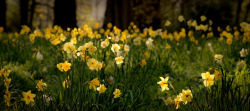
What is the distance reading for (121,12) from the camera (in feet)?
21.0

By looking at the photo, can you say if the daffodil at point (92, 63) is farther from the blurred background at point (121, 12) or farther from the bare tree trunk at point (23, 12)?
the bare tree trunk at point (23, 12)

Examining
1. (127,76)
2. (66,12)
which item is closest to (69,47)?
(127,76)

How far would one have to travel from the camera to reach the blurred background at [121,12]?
634 cm

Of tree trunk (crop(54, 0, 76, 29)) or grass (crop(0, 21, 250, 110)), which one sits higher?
tree trunk (crop(54, 0, 76, 29))

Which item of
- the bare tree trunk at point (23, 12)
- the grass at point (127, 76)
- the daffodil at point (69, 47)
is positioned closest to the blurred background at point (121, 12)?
the bare tree trunk at point (23, 12)

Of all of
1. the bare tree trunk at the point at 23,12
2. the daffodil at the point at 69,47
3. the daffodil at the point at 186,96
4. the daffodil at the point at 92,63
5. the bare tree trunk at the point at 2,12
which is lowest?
the daffodil at the point at 186,96

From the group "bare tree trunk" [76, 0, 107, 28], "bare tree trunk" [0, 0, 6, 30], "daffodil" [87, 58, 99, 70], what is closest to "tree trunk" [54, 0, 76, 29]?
"bare tree trunk" [76, 0, 107, 28]

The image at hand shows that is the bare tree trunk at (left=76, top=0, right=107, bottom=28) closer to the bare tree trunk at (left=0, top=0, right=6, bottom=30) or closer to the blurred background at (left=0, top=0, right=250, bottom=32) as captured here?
the blurred background at (left=0, top=0, right=250, bottom=32)

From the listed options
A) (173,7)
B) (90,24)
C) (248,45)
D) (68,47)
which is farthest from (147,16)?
(68,47)

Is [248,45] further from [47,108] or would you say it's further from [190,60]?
[47,108]

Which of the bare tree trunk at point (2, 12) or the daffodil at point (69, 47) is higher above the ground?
the bare tree trunk at point (2, 12)

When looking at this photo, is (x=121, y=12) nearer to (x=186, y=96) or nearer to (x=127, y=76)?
(x=127, y=76)

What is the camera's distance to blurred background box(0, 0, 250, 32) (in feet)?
20.8

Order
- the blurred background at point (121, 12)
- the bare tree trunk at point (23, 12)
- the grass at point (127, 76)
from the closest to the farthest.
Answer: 1. the grass at point (127, 76)
2. the blurred background at point (121, 12)
3. the bare tree trunk at point (23, 12)
